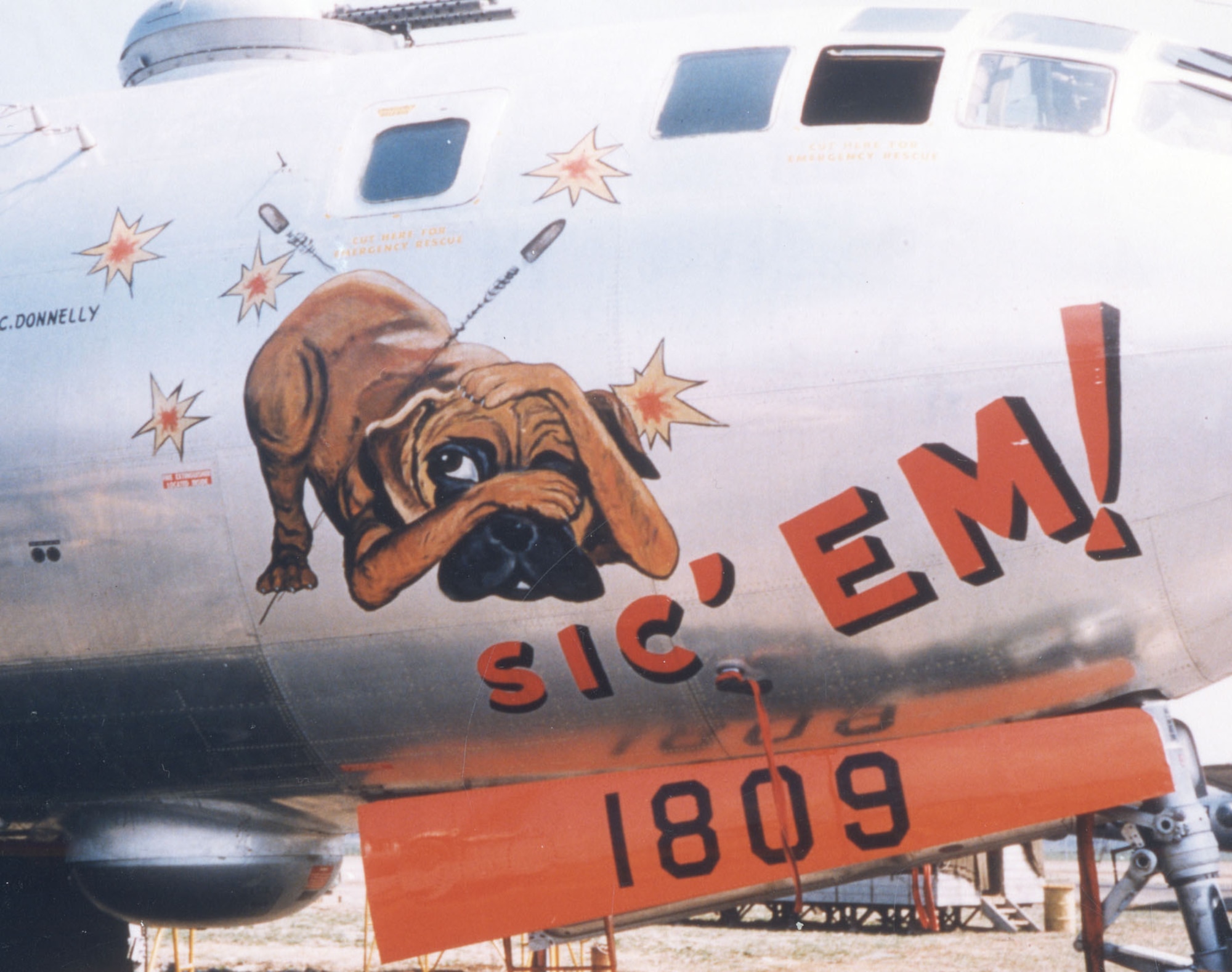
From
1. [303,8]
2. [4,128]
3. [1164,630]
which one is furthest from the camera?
[303,8]

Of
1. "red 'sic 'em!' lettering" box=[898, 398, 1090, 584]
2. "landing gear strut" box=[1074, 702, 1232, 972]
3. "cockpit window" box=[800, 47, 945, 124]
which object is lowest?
"landing gear strut" box=[1074, 702, 1232, 972]

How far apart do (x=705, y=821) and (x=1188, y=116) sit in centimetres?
355

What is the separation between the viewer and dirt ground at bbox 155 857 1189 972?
17.3 m

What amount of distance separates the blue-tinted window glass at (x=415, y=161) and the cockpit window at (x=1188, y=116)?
9.86ft

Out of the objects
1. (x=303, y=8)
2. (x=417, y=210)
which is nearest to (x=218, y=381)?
(x=417, y=210)

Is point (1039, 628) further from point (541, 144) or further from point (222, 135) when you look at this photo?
point (222, 135)

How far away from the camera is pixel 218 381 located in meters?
5.78

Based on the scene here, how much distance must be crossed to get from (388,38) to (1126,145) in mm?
4963

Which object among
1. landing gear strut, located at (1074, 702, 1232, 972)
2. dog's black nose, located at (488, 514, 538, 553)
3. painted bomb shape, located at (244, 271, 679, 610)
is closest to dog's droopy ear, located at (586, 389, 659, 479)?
painted bomb shape, located at (244, 271, 679, 610)

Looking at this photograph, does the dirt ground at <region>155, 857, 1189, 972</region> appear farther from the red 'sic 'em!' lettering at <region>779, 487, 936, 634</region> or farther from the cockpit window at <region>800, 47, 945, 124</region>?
the cockpit window at <region>800, 47, 945, 124</region>

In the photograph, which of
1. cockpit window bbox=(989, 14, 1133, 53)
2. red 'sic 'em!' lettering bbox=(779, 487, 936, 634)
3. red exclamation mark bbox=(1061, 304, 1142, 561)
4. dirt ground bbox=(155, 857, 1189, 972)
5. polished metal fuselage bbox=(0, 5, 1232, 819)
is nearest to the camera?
red exclamation mark bbox=(1061, 304, 1142, 561)

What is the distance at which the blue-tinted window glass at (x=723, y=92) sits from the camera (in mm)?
5625

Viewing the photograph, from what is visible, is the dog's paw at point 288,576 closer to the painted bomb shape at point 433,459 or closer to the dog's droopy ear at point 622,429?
the painted bomb shape at point 433,459

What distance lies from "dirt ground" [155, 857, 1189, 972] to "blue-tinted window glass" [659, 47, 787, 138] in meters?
11.3
